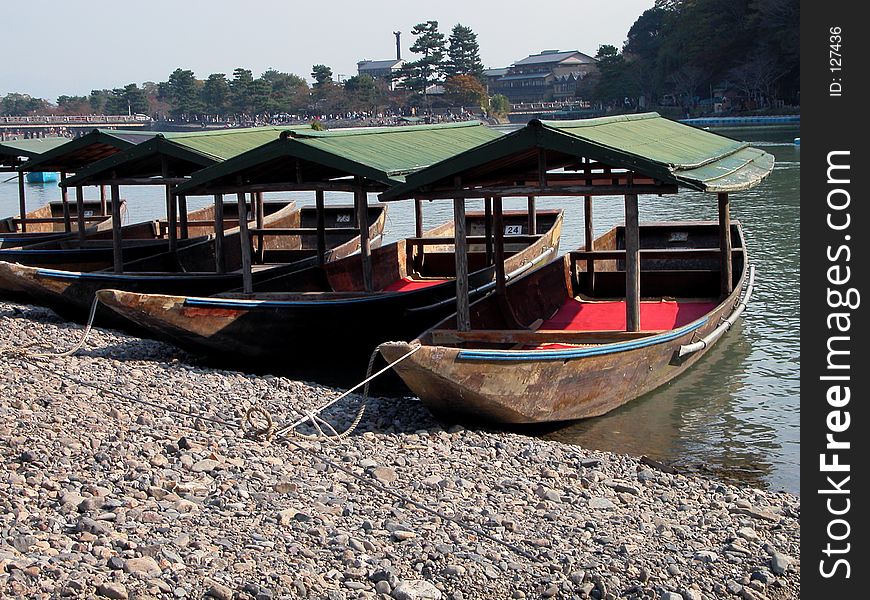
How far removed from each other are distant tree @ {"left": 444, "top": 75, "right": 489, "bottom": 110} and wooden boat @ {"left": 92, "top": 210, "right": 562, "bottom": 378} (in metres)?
96.0

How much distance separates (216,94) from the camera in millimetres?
116250

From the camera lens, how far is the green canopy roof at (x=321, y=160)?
1225cm

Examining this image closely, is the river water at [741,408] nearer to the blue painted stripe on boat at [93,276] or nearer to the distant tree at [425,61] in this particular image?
the blue painted stripe on boat at [93,276]

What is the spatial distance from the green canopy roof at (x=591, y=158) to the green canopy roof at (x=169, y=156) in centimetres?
478

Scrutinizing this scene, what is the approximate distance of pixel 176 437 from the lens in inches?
347

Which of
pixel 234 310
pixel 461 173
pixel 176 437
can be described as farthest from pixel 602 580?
pixel 234 310

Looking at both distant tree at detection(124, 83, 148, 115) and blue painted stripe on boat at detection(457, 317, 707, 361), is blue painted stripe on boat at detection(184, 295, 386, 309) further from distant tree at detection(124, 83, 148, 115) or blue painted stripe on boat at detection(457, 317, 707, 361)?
A: distant tree at detection(124, 83, 148, 115)

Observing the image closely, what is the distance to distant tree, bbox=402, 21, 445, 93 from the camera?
108 metres

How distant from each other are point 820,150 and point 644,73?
87627 millimetres

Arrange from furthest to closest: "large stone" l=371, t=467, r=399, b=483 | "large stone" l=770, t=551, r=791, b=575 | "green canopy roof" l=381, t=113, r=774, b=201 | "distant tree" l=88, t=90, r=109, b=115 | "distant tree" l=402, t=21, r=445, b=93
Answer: "distant tree" l=88, t=90, r=109, b=115 < "distant tree" l=402, t=21, r=445, b=93 < "green canopy roof" l=381, t=113, r=774, b=201 < "large stone" l=371, t=467, r=399, b=483 < "large stone" l=770, t=551, r=791, b=575

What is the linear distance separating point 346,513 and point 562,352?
2.85 metres

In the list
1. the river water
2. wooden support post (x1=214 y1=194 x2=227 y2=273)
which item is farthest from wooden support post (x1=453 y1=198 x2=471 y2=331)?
wooden support post (x1=214 y1=194 x2=227 y2=273)

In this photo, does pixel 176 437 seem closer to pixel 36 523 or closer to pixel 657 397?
pixel 36 523

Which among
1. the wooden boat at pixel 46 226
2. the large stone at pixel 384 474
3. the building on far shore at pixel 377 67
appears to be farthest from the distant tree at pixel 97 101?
the large stone at pixel 384 474
